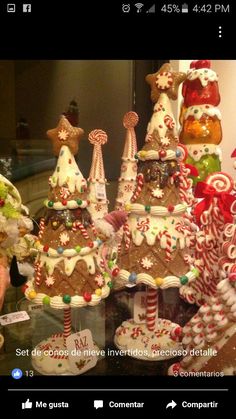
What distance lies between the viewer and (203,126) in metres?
1.41

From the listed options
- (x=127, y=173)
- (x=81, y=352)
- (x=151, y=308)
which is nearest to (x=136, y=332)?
(x=151, y=308)

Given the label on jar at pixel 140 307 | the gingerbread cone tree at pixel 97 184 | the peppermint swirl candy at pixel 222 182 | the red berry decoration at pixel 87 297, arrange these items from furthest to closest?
the gingerbread cone tree at pixel 97 184 → the label on jar at pixel 140 307 → the peppermint swirl candy at pixel 222 182 → the red berry decoration at pixel 87 297

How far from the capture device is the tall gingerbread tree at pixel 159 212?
3.36ft

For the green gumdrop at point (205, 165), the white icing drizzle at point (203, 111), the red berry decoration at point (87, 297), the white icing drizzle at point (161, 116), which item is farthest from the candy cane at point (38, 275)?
the white icing drizzle at point (203, 111)

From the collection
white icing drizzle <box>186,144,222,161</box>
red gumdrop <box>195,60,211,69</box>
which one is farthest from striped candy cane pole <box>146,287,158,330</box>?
red gumdrop <box>195,60,211,69</box>

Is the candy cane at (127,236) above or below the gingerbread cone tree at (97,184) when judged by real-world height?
below

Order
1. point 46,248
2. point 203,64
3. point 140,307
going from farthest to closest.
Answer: point 203,64 < point 140,307 < point 46,248

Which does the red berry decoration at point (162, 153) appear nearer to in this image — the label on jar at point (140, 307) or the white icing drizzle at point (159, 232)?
the white icing drizzle at point (159, 232)

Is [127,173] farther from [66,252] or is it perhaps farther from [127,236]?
[66,252]

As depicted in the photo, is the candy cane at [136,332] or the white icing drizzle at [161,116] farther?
the candy cane at [136,332]

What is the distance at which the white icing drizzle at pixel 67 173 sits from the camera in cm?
100
